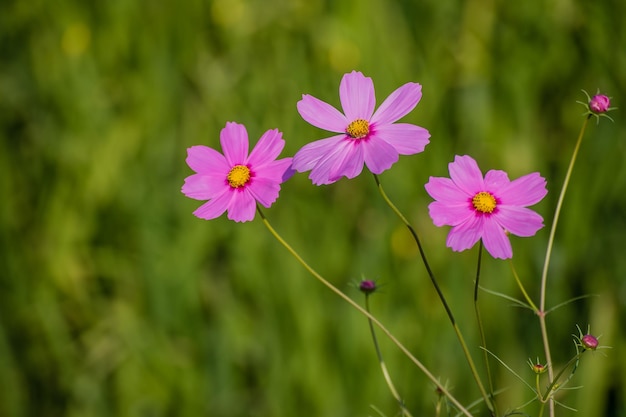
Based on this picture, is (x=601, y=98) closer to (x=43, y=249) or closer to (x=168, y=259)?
(x=168, y=259)

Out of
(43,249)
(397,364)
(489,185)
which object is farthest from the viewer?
(43,249)

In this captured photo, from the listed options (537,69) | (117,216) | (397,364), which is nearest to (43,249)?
(117,216)

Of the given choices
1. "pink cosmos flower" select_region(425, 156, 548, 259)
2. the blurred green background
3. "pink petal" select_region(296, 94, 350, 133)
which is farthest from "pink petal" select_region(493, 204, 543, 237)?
the blurred green background

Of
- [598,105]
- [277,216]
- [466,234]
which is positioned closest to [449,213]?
[466,234]

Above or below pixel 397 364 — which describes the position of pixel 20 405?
above

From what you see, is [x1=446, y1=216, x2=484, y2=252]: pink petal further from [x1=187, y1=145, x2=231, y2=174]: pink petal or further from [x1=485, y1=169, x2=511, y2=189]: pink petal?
[x1=187, y1=145, x2=231, y2=174]: pink petal

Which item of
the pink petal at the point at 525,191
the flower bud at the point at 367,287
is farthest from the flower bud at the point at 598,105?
the flower bud at the point at 367,287

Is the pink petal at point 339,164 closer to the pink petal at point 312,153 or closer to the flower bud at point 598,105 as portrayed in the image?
the pink petal at point 312,153
